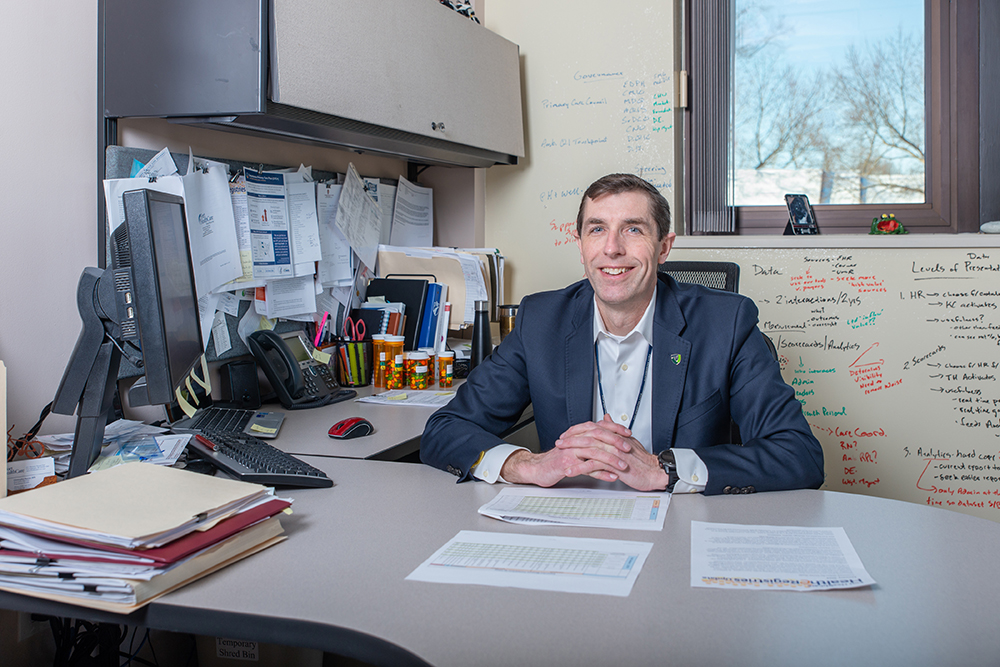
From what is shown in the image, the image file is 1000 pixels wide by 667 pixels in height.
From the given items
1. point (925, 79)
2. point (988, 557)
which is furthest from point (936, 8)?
Answer: point (988, 557)

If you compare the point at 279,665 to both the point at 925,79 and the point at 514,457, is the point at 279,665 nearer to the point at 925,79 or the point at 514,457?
the point at 514,457

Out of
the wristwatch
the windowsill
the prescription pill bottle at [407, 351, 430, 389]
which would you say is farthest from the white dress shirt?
the windowsill

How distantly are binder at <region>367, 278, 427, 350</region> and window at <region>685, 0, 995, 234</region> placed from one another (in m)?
1.03

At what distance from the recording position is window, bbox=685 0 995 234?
2582 millimetres

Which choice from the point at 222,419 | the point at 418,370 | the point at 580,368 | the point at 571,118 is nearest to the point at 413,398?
the point at 418,370

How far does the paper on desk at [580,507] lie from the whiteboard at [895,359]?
1.52 meters

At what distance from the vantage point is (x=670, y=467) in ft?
4.35

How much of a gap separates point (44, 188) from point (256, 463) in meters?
0.78

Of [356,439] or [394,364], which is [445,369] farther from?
[356,439]

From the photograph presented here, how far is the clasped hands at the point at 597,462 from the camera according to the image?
4.33 feet

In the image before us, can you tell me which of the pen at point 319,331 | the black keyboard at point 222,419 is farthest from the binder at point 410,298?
the black keyboard at point 222,419

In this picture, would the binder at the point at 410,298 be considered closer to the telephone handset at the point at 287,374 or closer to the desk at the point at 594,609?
the telephone handset at the point at 287,374

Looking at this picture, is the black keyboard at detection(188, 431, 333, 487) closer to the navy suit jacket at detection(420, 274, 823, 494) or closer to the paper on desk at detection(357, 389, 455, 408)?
the navy suit jacket at detection(420, 274, 823, 494)

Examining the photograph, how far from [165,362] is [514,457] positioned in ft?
1.96
